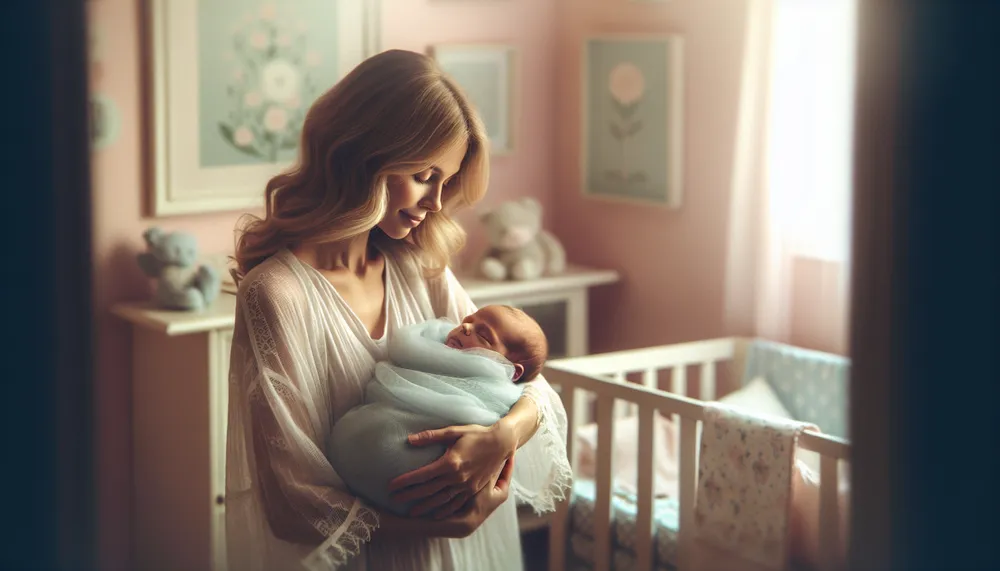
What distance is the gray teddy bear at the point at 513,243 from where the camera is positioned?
3.00 m

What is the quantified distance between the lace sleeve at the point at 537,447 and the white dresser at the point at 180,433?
0.94 metres

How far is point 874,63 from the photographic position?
0.56 meters

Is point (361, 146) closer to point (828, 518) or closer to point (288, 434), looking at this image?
point (288, 434)

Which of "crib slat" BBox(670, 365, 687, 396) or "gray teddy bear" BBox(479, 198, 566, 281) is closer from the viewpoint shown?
"crib slat" BBox(670, 365, 687, 396)

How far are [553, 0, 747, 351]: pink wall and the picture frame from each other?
0.22 m

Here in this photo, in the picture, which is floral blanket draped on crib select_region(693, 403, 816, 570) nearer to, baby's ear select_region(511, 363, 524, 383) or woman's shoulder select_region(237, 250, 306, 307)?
baby's ear select_region(511, 363, 524, 383)

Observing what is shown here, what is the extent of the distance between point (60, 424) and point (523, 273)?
8.17 ft

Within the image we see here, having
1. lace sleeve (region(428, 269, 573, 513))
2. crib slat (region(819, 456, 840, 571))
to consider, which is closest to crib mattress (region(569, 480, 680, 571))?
crib slat (region(819, 456, 840, 571))

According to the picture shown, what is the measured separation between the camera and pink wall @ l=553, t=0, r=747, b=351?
294 cm

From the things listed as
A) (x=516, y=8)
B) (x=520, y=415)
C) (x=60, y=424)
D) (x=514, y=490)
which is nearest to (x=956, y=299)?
(x=60, y=424)

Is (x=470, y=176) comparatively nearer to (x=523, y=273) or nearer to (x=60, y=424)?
(x=60, y=424)

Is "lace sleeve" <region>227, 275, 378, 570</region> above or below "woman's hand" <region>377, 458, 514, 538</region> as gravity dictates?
above

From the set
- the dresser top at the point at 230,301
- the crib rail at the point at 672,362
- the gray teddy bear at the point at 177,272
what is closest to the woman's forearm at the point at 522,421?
the dresser top at the point at 230,301

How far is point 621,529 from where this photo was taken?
241 centimetres
